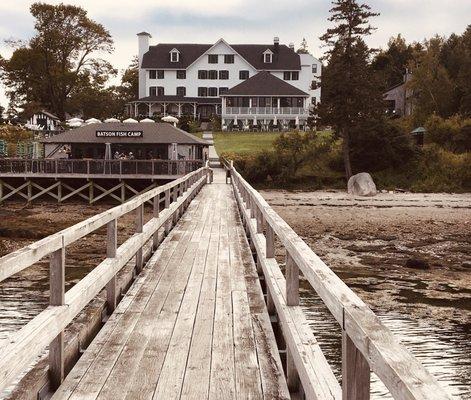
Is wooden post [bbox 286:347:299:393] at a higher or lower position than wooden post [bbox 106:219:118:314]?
lower

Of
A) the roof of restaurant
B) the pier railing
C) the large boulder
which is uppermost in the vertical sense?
the roof of restaurant

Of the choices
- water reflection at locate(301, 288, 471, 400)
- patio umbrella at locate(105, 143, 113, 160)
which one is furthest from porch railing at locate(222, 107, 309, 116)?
water reflection at locate(301, 288, 471, 400)

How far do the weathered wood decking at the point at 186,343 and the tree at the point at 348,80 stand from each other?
35.3 metres

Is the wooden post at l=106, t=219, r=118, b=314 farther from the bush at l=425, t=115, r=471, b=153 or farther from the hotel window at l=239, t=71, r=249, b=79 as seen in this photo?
the hotel window at l=239, t=71, r=249, b=79

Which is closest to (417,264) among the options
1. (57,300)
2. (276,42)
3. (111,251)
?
(111,251)

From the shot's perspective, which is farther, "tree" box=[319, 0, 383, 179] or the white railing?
the white railing

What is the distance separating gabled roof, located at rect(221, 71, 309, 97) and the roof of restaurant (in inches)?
1083

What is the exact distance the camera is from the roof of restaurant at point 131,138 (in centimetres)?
3994

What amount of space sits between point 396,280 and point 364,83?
28.7m

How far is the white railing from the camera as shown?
69438 millimetres

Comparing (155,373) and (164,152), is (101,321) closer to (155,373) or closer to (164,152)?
(155,373)

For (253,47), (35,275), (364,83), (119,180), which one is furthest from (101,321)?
(253,47)

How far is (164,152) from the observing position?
41.3 metres

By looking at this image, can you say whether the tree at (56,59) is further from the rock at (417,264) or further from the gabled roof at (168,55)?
the rock at (417,264)
